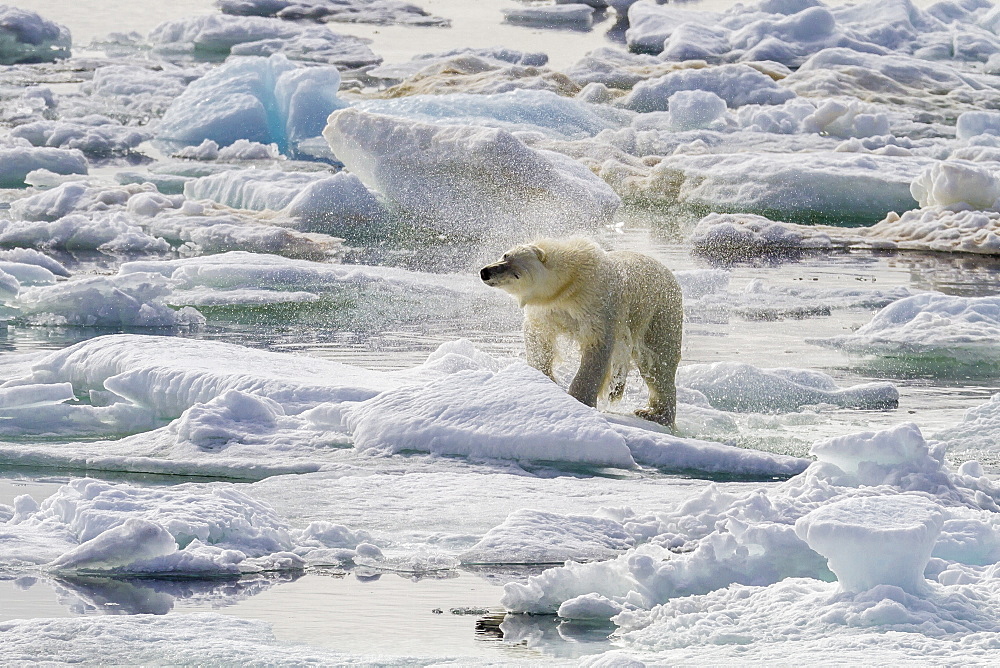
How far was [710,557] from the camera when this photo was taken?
421 cm

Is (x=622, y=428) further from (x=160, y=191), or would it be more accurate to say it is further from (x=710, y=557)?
(x=160, y=191)

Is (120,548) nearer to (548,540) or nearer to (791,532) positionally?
(548,540)

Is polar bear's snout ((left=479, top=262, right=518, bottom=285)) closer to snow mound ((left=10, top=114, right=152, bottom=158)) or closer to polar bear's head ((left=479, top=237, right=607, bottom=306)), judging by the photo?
polar bear's head ((left=479, top=237, right=607, bottom=306))

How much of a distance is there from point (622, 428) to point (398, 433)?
862 millimetres

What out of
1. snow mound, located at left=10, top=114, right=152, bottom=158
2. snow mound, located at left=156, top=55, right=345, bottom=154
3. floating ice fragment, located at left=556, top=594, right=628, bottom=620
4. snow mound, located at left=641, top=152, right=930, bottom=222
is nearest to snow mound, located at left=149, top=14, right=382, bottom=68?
snow mound, located at left=156, top=55, right=345, bottom=154

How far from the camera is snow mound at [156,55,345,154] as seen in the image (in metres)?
18.0

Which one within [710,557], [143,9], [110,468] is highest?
[710,557]

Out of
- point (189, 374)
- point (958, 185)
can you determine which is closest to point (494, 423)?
point (189, 374)

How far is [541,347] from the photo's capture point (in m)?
6.59

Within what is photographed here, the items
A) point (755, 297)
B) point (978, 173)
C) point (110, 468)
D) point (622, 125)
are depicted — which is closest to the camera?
point (110, 468)

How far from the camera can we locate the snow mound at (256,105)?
18.0 m

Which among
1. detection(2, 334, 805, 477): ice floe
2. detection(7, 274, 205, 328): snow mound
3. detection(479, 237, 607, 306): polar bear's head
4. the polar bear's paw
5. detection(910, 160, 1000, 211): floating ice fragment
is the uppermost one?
detection(479, 237, 607, 306): polar bear's head

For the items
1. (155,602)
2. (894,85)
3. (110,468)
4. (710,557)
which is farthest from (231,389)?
(894,85)

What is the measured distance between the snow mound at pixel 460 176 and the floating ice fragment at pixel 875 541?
31.0 ft
